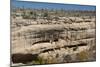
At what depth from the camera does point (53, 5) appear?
2.51 m

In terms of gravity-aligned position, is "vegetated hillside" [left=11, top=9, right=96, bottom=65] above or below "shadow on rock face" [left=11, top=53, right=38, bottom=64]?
above

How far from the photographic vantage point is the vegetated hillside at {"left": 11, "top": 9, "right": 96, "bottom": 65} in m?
2.33

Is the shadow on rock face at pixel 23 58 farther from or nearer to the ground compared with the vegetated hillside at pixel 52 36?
nearer to the ground

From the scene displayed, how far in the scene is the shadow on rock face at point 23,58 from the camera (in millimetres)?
2289

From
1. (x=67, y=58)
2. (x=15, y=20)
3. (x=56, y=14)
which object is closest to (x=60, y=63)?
(x=67, y=58)

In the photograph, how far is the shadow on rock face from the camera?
2289mm

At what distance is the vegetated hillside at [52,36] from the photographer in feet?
7.64

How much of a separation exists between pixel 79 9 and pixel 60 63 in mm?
735

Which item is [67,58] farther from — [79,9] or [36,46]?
[79,9]

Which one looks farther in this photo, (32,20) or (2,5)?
(32,20)

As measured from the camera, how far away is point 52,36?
2494 millimetres

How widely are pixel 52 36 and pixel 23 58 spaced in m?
0.44
